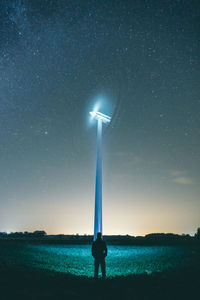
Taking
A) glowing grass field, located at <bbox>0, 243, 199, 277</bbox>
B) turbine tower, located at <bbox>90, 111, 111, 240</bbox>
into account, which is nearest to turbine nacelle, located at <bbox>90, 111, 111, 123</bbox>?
turbine tower, located at <bbox>90, 111, 111, 240</bbox>

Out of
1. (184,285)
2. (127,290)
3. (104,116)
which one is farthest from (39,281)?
(104,116)

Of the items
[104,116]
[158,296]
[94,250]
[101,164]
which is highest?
[104,116]

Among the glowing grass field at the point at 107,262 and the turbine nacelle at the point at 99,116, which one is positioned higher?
the turbine nacelle at the point at 99,116

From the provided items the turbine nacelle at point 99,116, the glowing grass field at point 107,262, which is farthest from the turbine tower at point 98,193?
the glowing grass field at point 107,262

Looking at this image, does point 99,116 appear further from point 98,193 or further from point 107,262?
point 107,262

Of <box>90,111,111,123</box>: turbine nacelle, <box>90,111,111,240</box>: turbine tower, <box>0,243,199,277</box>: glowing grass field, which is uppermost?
<box>90,111,111,123</box>: turbine nacelle

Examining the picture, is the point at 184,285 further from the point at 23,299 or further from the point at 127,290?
the point at 23,299

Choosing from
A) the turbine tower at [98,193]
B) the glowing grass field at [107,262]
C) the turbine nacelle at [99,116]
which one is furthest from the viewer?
the turbine nacelle at [99,116]

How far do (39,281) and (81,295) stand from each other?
7.68 ft

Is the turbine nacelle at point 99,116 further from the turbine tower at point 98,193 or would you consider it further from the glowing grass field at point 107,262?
the glowing grass field at point 107,262

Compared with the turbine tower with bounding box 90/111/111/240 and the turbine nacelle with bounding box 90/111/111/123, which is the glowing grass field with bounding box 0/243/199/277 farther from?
the turbine nacelle with bounding box 90/111/111/123

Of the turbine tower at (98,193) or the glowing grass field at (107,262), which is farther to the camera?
the turbine tower at (98,193)

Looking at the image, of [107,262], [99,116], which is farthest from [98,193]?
[99,116]

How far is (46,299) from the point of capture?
7.36 metres
